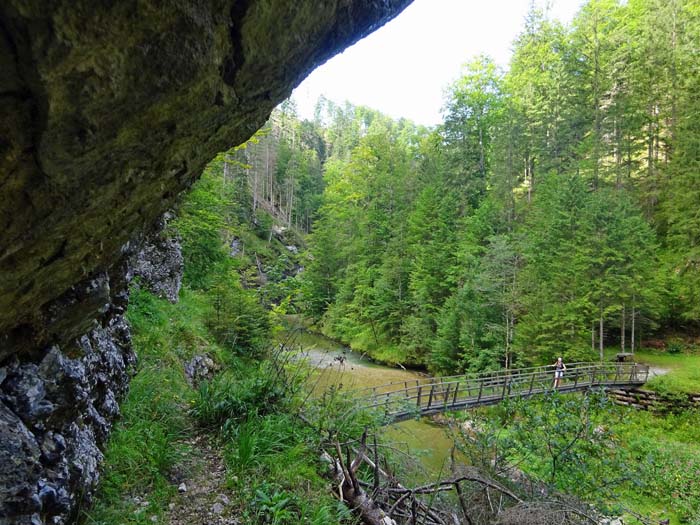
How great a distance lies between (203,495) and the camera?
3229 millimetres

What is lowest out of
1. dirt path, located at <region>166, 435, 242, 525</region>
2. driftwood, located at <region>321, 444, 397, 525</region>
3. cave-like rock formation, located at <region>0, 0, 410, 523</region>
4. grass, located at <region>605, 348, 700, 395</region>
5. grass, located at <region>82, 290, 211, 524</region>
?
grass, located at <region>605, 348, 700, 395</region>


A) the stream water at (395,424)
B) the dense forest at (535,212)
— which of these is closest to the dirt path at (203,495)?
the stream water at (395,424)

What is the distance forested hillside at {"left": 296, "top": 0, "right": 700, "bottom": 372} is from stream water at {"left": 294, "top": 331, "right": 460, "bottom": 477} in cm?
151

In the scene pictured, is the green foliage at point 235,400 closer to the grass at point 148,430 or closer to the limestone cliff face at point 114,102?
the grass at point 148,430

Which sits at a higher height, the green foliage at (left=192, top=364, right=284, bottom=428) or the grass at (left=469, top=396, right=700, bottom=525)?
the green foliage at (left=192, top=364, right=284, bottom=428)

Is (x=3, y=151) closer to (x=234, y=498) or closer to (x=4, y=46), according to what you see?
(x=4, y=46)

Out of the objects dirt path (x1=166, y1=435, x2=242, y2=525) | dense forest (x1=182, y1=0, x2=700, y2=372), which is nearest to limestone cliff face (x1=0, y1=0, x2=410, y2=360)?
dirt path (x1=166, y1=435, x2=242, y2=525)

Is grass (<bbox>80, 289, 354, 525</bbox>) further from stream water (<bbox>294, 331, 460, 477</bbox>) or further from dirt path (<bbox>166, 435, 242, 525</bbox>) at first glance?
stream water (<bbox>294, 331, 460, 477</bbox>)

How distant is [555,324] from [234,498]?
47.9 ft

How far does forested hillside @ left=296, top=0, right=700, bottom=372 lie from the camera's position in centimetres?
1549

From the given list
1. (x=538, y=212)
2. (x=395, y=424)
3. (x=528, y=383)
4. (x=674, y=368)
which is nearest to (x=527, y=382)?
(x=528, y=383)

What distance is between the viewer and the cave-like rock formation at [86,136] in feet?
3.20

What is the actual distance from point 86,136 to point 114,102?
132 mm

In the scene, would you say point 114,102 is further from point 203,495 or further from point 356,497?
point 356,497
